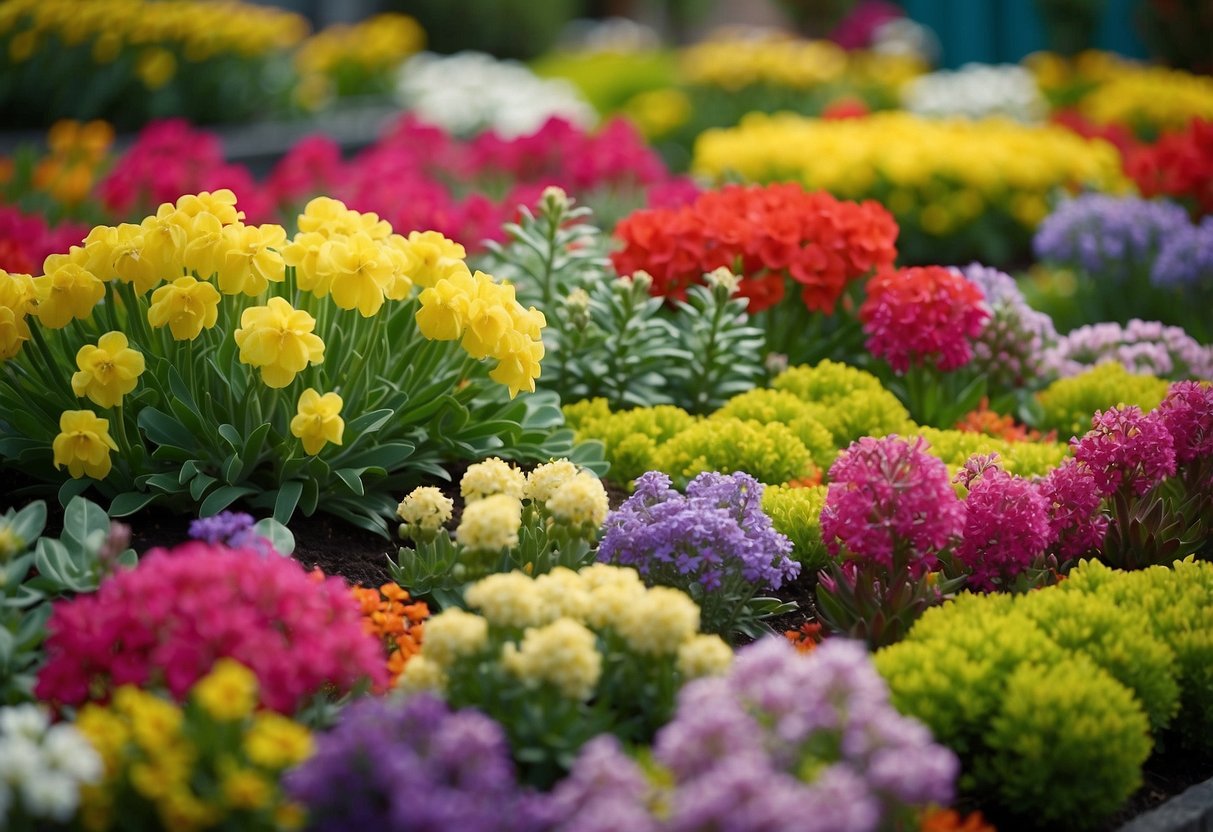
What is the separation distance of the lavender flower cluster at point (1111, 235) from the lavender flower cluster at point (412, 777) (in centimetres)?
462

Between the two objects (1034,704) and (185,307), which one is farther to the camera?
(185,307)

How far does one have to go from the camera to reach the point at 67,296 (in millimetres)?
3084

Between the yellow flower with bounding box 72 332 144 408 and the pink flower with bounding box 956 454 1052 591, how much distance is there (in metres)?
1.99

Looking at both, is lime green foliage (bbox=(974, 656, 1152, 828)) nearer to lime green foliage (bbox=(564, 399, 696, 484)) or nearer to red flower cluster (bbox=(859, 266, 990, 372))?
lime green foliage (bbox=(564, 399, 696, 484))

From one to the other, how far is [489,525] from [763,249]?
2.26 metres

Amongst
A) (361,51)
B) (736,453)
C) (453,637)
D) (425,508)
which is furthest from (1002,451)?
(361,51)

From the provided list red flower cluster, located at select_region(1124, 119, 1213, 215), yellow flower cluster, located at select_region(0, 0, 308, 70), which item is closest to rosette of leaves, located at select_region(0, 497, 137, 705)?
red flower cluster, located at select_region(1124, 119, 1213, 215)

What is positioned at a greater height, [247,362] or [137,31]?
[247,362]

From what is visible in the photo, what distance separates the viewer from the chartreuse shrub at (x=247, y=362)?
9.88 feet

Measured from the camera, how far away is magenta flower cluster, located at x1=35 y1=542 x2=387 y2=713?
2268 mm

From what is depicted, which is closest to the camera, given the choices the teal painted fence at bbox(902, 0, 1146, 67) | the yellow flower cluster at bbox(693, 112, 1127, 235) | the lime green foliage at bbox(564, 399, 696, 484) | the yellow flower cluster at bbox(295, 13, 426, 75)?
the lime green foliage at bbox(564, 399, 696, 484)

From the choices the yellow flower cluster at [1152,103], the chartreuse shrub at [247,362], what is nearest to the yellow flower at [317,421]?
the chartreuse shrub at [247,362]

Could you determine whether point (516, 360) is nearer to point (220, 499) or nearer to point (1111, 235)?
point (220, 499)

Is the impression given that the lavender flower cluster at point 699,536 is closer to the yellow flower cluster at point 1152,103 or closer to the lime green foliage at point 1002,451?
the lime green foliage at point 1002,451
